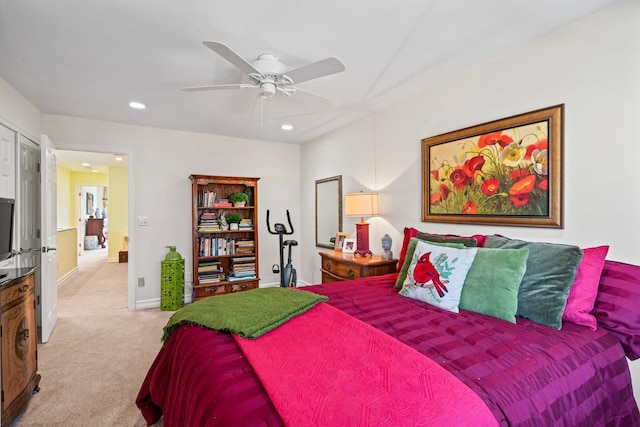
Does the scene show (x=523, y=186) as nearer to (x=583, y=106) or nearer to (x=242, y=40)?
(x=583, y=106)

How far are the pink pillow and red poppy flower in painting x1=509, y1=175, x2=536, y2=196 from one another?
57 centimetres

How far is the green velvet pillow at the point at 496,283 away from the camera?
64.4 inches

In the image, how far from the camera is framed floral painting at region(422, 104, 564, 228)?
1992mm

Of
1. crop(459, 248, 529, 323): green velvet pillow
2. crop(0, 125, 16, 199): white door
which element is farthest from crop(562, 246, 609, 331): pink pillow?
crop(0, 125, 16, 199): white door

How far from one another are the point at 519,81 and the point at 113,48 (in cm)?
283

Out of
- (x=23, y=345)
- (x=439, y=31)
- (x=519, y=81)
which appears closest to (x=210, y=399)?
(x=23, y=345)

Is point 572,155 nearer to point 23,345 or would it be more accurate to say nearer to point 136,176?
point 23,345

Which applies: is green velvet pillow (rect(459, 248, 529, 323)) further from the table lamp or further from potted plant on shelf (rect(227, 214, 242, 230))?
potted plant on shelf (rect(227, 214, 242, 230))

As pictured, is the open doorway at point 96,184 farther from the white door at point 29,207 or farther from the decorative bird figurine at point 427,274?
the decorative bird figurine at point 427,274

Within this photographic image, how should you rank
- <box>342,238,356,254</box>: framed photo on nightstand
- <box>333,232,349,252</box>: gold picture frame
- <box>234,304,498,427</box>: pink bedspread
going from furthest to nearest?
<box>333,232,349,252</box>: gold picture frame
<box>342,238,356,254</box>: framed photo on nightstand
<box>234,304,498,427</box>: pink bedspread

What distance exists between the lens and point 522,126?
2.13 m

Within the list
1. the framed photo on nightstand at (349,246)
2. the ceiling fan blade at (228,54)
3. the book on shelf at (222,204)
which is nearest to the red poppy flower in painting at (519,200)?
the framed photo on nightstand at (349,246)

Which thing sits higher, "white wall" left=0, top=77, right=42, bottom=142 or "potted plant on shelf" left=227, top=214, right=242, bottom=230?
"white wall" left=0, top=77, right=42, bottom=142

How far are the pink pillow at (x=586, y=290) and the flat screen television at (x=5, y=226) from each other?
11.2 ft
